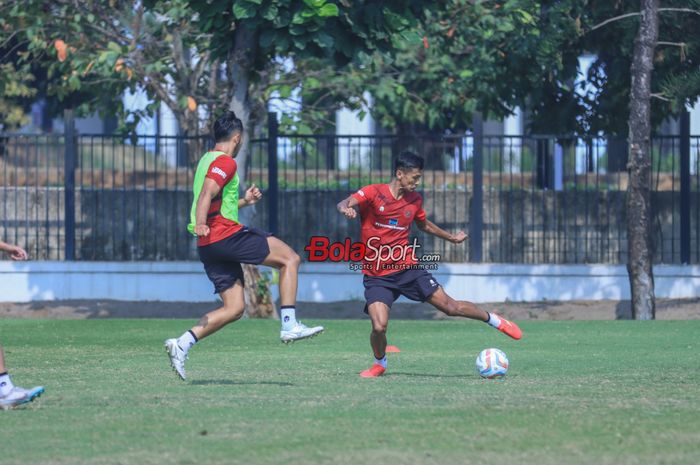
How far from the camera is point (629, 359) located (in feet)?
39.6

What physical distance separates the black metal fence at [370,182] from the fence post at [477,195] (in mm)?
22

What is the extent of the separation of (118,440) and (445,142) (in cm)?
1407

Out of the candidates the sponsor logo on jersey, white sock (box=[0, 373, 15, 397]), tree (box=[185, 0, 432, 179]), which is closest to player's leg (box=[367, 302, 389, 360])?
the sponsor logo on jersey

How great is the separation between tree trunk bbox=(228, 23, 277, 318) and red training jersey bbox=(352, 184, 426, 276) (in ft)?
19.7

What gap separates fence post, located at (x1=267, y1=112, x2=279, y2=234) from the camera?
20.1m

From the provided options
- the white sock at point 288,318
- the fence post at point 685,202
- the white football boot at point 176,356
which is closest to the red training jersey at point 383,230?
the white sock at point 288,318

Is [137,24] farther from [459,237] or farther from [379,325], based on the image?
[379,325]

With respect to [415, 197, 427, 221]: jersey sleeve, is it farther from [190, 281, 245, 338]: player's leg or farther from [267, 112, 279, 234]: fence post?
[267, 112, 279, 234]: fence post

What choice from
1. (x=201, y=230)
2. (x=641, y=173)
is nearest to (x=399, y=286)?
(x=201, y=230)

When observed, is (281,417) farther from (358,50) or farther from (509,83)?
(509,83)

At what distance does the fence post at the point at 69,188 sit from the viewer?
68.3ft

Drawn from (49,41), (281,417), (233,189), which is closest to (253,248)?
(233,189)

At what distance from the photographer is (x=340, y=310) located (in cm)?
2062

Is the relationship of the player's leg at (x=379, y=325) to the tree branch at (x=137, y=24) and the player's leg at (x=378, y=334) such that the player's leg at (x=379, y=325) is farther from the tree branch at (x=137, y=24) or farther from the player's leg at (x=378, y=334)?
the tree branch at (x=137, y=24)
